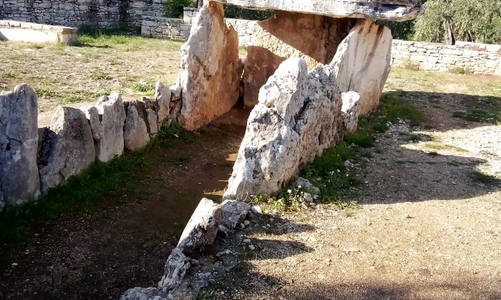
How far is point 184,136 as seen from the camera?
805 centimetres

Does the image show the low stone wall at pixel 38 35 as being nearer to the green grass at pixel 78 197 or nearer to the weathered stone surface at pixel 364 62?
the green grass at pixel 78 197

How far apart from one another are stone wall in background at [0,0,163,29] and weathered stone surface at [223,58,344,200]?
491 inches

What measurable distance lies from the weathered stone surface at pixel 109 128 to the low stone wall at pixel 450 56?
10.1m

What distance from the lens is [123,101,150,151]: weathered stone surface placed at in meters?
6.93

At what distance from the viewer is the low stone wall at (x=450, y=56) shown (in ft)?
46.6

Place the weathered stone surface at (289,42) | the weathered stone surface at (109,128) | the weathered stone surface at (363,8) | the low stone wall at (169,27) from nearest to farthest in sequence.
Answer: the weathered stone surface at (109,128) < the weathered stone surface at (363,8) < the weathered stone surface at (289,42) < the low stone wall at (169,27)

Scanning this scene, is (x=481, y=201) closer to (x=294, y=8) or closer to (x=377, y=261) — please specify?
(x=377, y=261)

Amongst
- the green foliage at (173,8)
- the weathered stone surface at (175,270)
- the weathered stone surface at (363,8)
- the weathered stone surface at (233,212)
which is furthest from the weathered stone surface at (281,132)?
the green foliage at (173,8)

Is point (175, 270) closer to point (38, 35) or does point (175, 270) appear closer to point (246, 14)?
point (38, 35)

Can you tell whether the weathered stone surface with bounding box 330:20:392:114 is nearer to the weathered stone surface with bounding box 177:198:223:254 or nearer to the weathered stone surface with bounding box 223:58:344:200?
the weathered stone surface with bounding box 223:58:344:200

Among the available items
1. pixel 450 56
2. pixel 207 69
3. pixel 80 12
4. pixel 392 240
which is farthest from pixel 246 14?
pixel 392 240

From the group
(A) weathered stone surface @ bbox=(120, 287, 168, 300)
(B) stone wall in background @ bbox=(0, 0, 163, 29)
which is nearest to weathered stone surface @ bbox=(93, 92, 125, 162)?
(A) weathered stone surface @ bbox=(120, 287, 168, 300)

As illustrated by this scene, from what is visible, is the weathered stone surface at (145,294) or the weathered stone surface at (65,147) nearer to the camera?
the weathered stone surface at (145,294)

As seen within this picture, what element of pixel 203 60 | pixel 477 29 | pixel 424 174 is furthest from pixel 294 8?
pixel 477 29
